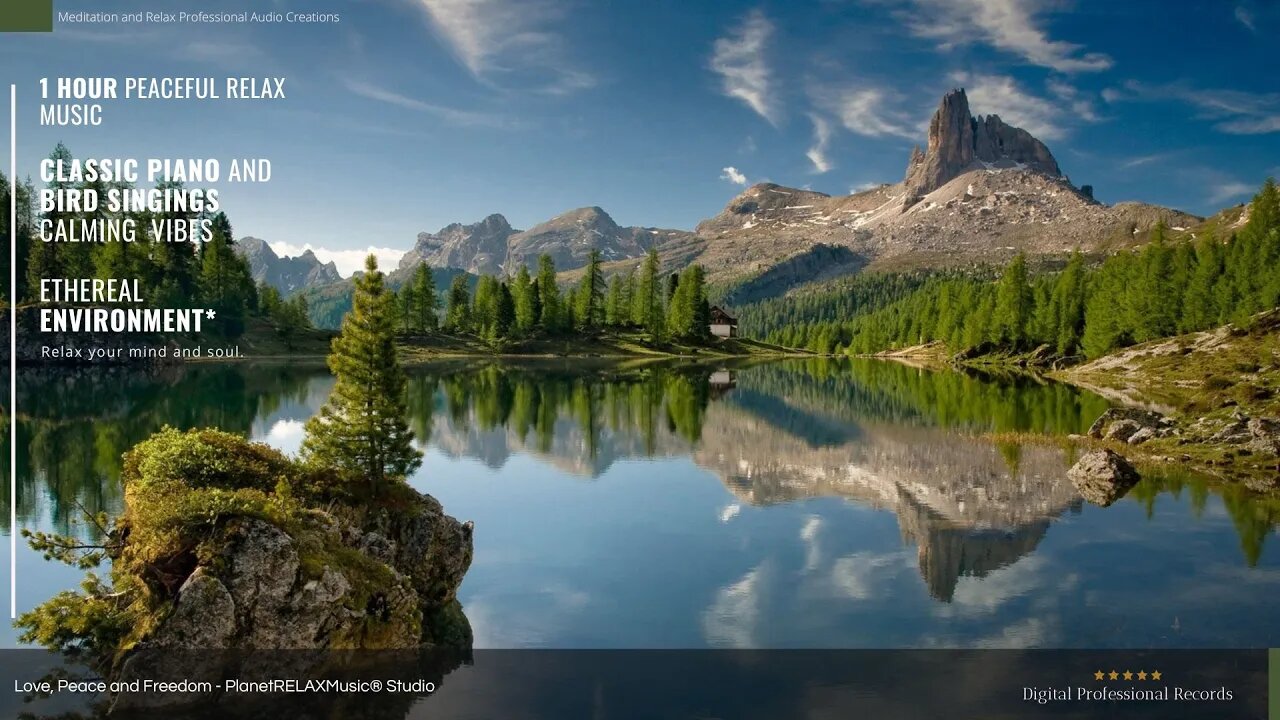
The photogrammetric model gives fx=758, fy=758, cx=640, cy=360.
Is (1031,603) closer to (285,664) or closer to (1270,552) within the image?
(1270,552)

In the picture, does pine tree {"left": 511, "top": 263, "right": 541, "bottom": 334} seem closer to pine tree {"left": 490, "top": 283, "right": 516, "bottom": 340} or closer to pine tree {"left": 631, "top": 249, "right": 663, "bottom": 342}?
pine tree {"left": 490, "top": 283, "right": 516, "bottom": 340}

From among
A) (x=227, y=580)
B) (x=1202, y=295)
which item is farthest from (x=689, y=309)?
(x=227, y=580)

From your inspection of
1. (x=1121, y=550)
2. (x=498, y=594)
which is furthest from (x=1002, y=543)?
(x=498, y=594)

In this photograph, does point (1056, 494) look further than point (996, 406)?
No

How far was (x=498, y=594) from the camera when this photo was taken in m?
26.0

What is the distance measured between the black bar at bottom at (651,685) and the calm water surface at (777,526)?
132cm

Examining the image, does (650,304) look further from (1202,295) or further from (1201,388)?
(1201,388)

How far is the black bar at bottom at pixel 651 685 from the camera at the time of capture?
17016mm

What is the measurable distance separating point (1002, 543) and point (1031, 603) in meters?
7.40

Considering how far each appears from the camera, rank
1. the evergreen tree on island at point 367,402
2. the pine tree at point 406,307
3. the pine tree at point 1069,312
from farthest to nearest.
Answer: the pine tree at point 406,307, the pine tree at point 1069,312, the evergreen tree on island at point 367,402

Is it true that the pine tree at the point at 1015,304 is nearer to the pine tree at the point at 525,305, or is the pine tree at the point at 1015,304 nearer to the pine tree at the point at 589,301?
the pine tree at the point at 589,301

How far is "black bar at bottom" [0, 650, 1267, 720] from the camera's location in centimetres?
1702

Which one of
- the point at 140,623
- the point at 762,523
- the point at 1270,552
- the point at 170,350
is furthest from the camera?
the point at 170,350

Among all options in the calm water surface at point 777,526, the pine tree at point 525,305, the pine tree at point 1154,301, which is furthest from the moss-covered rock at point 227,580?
the pine tree at point 525,305
